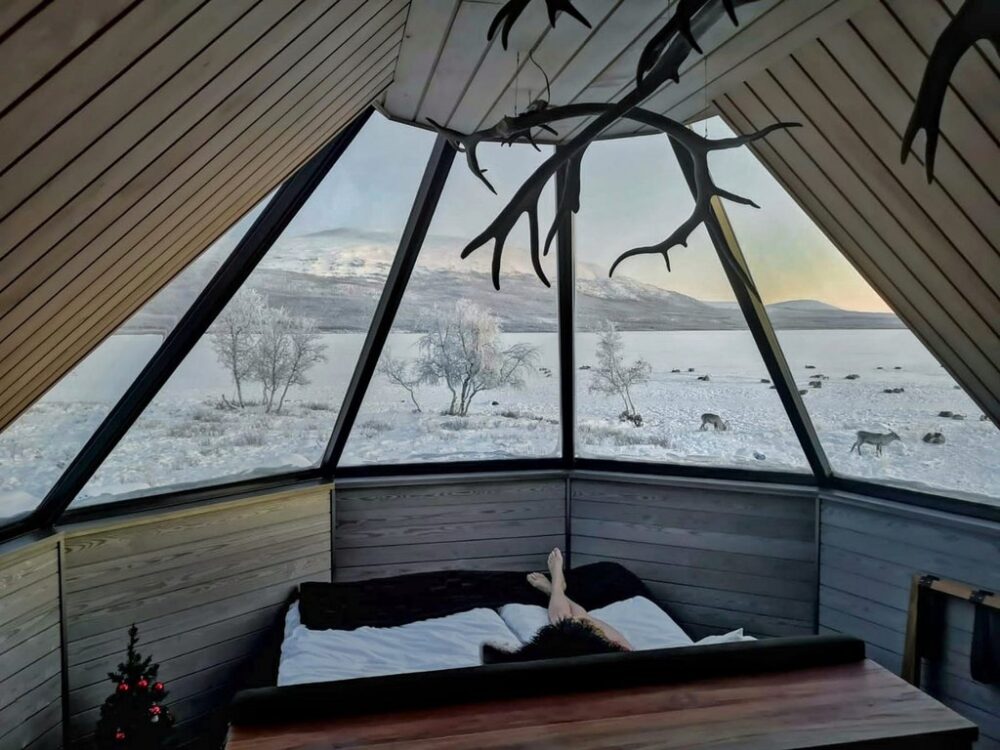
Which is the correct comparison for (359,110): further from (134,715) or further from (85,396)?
(134,715)

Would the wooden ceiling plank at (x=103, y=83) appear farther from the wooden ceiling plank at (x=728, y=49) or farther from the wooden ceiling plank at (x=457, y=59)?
the wooden ceiling plank at (x=728, y=49)

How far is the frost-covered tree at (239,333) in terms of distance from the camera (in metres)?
3.01

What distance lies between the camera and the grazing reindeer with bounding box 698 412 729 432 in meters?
3.75

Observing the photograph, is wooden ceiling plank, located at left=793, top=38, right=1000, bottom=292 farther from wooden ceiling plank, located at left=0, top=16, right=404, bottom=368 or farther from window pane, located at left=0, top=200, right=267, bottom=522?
window pane, located at left=0, top=200, right=267, bottom=522

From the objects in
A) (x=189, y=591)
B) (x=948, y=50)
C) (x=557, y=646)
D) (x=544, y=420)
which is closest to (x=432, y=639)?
(x=189, y=591)

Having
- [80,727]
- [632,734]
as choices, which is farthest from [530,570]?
[632,734]

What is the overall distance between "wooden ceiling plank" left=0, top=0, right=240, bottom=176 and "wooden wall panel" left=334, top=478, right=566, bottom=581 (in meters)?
2.67

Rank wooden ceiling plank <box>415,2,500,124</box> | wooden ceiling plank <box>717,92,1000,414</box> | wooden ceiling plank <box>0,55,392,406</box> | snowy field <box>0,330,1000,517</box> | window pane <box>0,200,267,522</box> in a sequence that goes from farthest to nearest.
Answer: snowy field <box>0,330,1000,517</box>, window pane <box>0,200,267,522</box>, wooden ceiling plank <box>717,92,1000,414</box>, wooden ceiling plank <box>0,55,392,406</box>, wooden ceiling plank <box>415,2,500,124</box>

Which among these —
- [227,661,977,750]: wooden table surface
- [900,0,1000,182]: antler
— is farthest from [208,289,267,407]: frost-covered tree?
[900,0,1000,182]: antler

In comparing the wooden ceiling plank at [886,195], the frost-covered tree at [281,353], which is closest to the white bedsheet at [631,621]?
the frost-covered tree at [281,353]

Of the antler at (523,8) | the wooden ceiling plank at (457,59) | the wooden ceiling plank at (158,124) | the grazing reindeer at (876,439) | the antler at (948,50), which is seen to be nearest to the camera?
the antler at (948,50)

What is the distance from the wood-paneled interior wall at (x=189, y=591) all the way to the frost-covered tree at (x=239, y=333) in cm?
63

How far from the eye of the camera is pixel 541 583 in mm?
3527

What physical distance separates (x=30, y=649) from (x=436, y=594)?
1.73 metres
